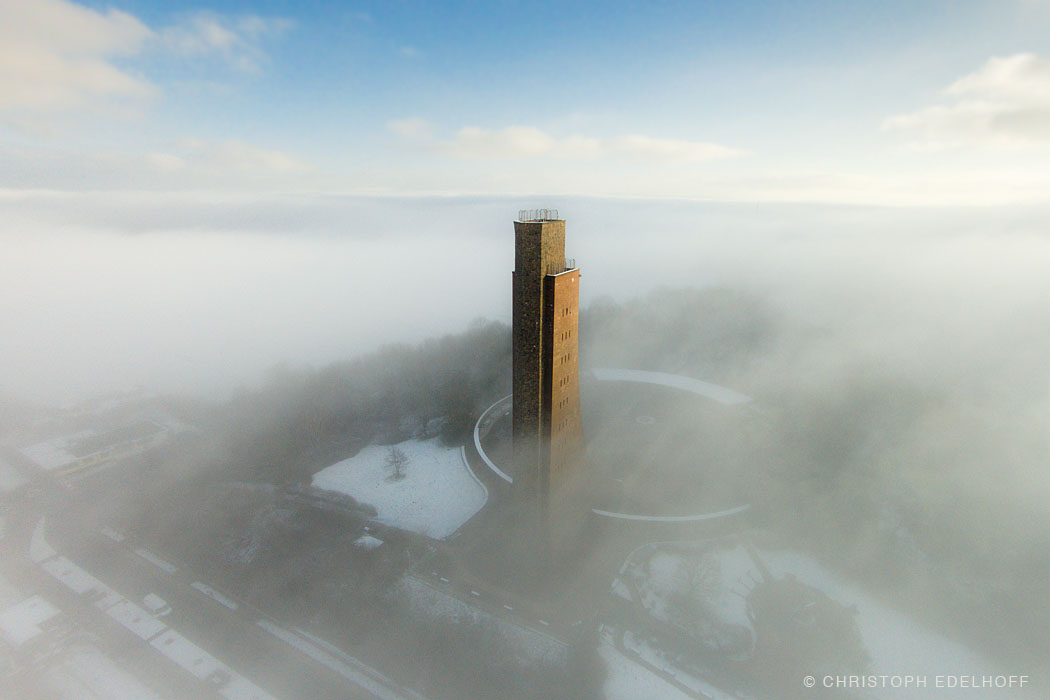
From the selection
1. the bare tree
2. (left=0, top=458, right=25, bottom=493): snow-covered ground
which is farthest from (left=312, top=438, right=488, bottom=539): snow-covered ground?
(left=0, top=458, right=25, bottom=493): snow-covered ground

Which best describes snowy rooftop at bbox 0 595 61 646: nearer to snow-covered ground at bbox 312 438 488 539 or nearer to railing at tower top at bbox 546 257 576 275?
snow-covered ground at bbox 312 438 488 539

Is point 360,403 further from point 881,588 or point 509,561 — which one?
point 881,588

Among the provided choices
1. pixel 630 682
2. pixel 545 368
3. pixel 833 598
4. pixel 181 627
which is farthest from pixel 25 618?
pixel 833 598

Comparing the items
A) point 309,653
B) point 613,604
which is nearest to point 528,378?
point 613,604

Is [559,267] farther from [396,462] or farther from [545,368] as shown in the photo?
[396,462]

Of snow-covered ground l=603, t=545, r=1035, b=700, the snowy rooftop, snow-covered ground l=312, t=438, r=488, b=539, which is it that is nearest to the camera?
snow-covered ground l=603, t=545, r=1035, b=700

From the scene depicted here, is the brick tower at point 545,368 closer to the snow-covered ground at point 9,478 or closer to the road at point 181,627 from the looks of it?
the road at point 181,627
